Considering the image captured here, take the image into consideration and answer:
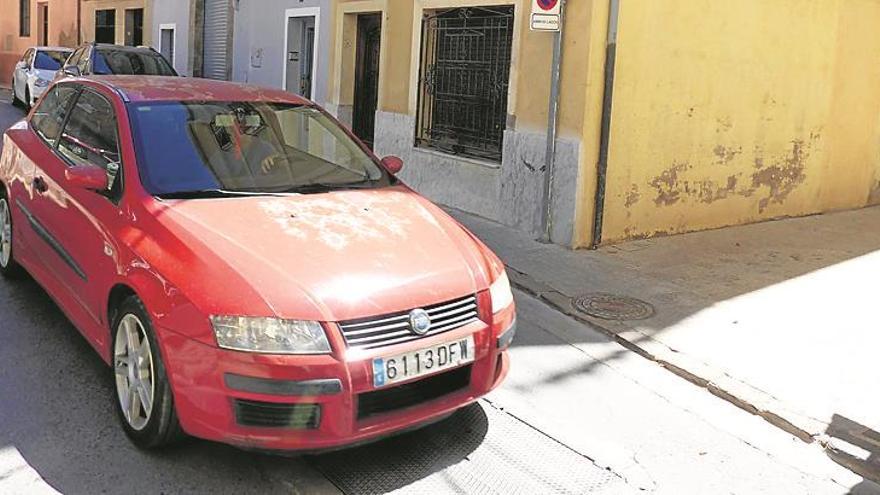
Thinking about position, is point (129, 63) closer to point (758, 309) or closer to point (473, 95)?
point (473, 95)

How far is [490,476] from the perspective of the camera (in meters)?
3.51

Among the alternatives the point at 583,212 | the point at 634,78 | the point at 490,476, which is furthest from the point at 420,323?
the point at 634,78

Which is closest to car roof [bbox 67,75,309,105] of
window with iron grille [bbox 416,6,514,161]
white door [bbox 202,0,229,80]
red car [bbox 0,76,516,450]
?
red car [bbox 0,76,516,450]

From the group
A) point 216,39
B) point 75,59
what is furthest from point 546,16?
point 216,39

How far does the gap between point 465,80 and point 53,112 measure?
4.90 meters

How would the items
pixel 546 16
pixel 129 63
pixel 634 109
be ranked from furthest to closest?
pixel 129 63
pixel 634 109
pixel 546 16

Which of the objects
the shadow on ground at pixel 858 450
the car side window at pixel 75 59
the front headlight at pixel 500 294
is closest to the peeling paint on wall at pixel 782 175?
the shadow on ground at pixel 858 450

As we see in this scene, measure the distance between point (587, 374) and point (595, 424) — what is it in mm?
738

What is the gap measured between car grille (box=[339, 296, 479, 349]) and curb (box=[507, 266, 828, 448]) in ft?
6.28

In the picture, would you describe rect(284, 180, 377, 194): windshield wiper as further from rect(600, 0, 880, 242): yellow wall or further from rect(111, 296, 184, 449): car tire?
rect(600, 0, 880, 242): yellow wall

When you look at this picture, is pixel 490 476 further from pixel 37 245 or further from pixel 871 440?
pixel 37 245

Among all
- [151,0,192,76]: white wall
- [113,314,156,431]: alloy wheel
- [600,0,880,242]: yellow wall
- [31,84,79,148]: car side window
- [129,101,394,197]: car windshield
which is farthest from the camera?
[151,0,192,76]: white wall

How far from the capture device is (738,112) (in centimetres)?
884

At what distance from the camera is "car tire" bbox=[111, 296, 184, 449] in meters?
3.35
